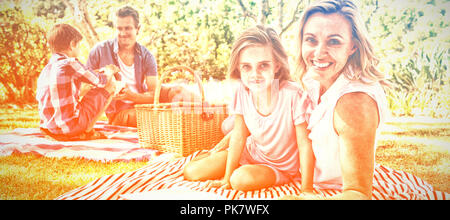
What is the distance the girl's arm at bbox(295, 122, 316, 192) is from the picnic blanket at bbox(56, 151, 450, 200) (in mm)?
99

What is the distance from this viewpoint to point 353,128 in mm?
2064

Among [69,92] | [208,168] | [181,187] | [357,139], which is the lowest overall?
[181,187]

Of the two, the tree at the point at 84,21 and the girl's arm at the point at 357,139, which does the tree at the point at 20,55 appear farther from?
the girl's arm at the point at 357,139

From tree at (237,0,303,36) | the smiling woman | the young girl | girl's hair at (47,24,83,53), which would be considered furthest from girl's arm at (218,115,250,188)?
girl's hair at (47,24,83,53)

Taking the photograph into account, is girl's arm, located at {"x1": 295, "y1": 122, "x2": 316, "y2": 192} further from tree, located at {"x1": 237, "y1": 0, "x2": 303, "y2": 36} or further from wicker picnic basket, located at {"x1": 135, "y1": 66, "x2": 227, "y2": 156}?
tree, located at {"x1": 237, "y1": 0, "x2": 303, "y2": 36}

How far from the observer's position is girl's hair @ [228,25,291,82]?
224 centimetres

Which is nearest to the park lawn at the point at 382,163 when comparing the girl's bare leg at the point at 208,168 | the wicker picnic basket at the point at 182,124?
the wicker picnic basket at the point at 182,124

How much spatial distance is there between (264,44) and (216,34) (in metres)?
0.50

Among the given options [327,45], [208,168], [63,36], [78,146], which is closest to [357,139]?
[327,45]

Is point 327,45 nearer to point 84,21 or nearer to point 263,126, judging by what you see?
point 263,126

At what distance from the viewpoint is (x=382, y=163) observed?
2.44m

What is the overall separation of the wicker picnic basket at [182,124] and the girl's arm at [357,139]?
2.94ft

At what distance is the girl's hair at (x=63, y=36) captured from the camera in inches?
103
